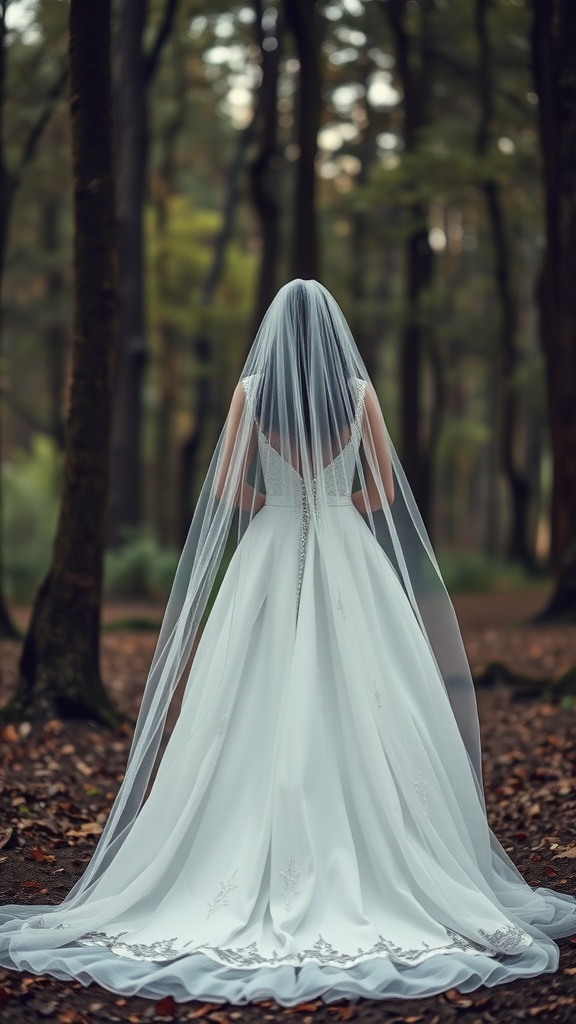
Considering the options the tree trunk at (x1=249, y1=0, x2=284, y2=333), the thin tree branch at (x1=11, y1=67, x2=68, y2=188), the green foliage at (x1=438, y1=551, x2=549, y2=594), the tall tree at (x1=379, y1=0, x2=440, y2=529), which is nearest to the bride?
the thin tree branch at (x1=11, y1=67, x2=68, y2=188)

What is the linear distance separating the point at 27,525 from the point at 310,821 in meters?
16.4

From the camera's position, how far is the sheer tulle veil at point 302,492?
186 inches

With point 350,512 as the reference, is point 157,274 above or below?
above

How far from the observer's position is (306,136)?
45.3ft

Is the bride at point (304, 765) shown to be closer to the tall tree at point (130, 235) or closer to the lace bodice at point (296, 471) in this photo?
the lace bodice at point (296, 471)

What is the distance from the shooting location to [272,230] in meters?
17.3

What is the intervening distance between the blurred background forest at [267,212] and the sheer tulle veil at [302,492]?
21.1ft

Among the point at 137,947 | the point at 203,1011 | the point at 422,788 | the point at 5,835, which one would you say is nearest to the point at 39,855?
the point at 5,835

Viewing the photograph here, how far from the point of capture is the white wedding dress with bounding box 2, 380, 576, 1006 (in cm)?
→ 396

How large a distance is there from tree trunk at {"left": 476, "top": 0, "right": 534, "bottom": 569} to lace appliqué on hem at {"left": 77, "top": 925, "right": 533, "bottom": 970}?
14.2m

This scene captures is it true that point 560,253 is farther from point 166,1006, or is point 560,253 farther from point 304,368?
point 166,1006

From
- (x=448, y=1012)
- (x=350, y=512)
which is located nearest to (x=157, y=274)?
(x=350, y=512)

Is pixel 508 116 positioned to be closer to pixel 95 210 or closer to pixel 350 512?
pixel 95 210

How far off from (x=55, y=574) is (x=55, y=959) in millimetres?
3911
